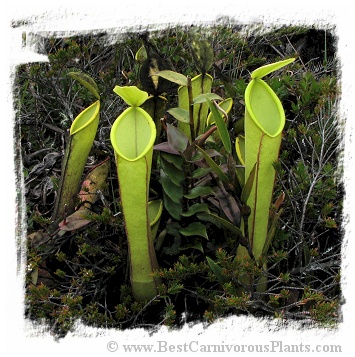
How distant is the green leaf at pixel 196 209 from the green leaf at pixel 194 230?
0.04 metres

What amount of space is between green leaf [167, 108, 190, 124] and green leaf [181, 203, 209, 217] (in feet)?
0.83

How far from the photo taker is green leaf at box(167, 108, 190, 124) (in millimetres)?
1474

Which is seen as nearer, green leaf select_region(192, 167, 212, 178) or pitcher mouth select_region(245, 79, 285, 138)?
pitcher mouth select_region(245, 79, 285, 138)

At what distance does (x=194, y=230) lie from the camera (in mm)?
1514

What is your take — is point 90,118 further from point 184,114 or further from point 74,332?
point 74,332

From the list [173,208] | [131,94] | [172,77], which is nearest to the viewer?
[131,94]

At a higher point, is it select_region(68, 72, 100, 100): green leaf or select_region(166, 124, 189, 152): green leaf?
select_region(68, 72, 100, 100): green leaf

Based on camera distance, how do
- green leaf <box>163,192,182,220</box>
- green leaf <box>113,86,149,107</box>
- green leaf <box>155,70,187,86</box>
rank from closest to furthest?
1. green leaf <box>113,86,149,107</box>
2. green leaf <box>155,70,187,86</box>
3. green leaf <box>163,192,182,220</box>

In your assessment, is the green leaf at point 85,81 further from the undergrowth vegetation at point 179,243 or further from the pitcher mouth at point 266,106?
the pitcher mouth at point 266,106

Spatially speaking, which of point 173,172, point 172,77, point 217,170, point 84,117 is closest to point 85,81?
point 84,117

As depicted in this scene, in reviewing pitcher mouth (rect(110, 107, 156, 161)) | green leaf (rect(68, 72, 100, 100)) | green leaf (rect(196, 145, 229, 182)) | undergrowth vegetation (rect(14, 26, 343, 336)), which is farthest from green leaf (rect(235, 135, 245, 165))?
green leaf (rect(68, 72, 100, 100))

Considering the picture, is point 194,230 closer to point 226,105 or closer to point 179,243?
point 179,243

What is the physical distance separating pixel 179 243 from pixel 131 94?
52cm

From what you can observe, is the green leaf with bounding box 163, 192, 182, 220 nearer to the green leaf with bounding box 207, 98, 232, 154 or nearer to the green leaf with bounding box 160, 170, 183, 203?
the green leaf with bounding box 160, 170, 183, 203
